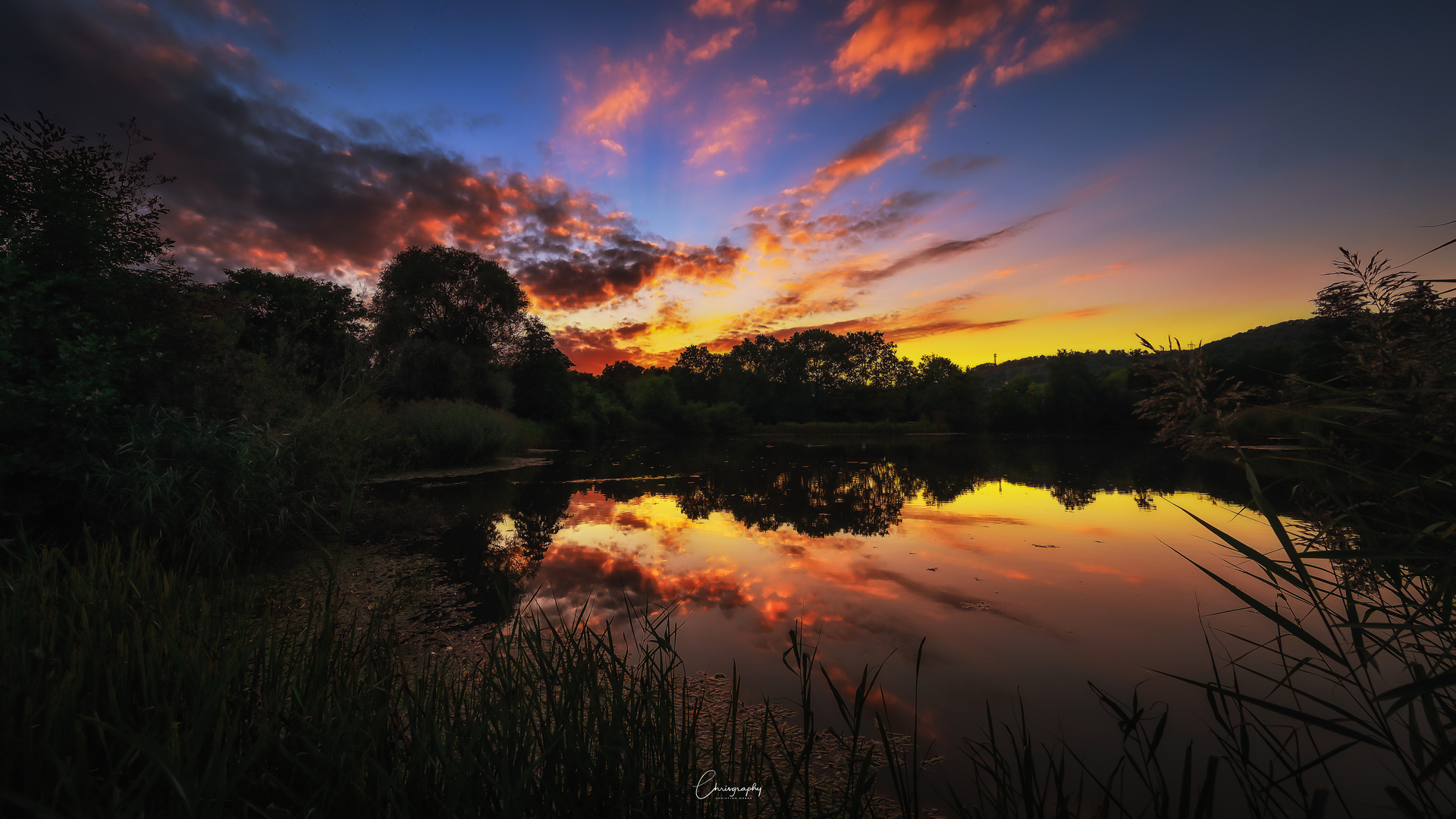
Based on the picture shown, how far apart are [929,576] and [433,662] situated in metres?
4.60

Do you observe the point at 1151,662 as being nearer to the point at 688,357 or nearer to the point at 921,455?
the point at 921,455

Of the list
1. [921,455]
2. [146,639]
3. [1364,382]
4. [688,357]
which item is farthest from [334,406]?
[688,357]

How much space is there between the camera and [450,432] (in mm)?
14945

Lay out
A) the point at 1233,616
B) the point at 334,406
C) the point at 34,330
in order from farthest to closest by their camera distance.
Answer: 1. the point at 334,406
2. the point at 34,330
3. the point at 1233,616

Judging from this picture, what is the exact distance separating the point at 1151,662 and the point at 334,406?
8.82 meters

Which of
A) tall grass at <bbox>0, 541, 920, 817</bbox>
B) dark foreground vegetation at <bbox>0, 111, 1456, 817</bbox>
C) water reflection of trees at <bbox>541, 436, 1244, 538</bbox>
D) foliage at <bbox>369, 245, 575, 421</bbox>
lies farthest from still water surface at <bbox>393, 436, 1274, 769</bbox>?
foliage at <bbox>369, 245, 575, 421</bbox>

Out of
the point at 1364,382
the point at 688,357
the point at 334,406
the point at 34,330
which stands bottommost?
the point at 1364,382

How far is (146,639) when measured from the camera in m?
2.34

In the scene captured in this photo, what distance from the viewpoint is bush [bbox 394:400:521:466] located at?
14539 mm

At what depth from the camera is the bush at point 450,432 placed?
14.5 meters

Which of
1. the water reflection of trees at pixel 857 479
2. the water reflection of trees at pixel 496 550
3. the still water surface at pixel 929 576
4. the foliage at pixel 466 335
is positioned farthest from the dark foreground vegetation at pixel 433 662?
the foliage at pixel 466 335

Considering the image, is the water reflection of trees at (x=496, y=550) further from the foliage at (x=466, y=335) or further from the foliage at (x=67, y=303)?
the foliage at (x=466, y=335)

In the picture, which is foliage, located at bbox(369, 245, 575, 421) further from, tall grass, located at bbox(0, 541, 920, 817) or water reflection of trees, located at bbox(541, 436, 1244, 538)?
tall grass, located at bbox(0, 541, 920, 817)

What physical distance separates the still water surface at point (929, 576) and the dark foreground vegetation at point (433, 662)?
29cm
